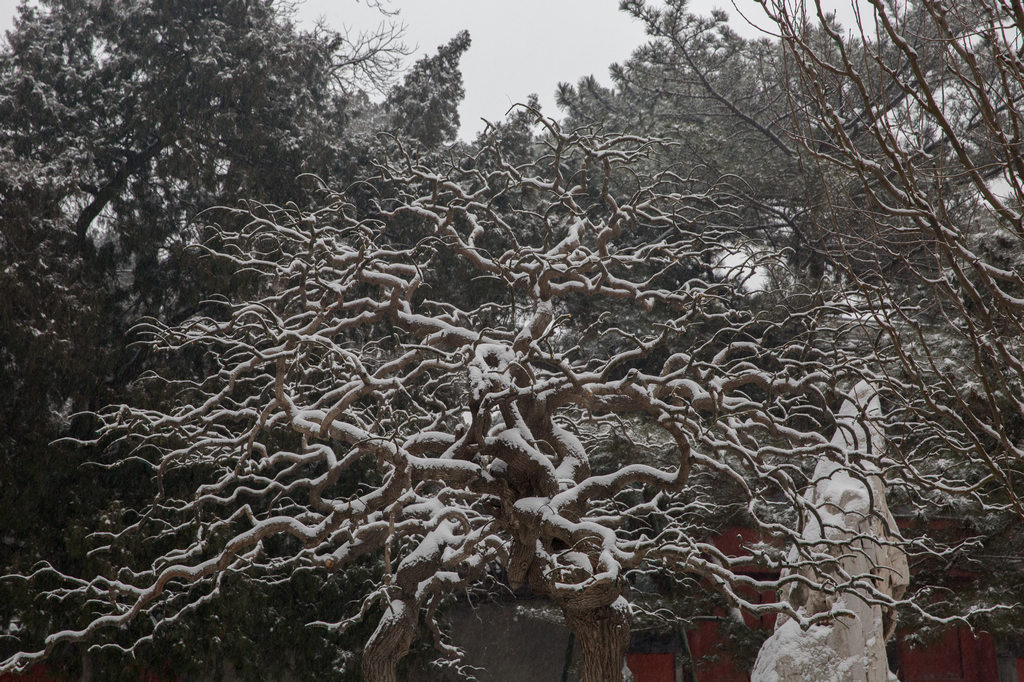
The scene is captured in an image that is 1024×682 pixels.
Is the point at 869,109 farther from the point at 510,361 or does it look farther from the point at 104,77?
the point at 104,77

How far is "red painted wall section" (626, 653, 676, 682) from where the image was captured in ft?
35.7

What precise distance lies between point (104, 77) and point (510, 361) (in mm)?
7123

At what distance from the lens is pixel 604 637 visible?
5.25 meters

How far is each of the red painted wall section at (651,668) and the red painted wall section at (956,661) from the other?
3014mm

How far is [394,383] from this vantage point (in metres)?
5.23

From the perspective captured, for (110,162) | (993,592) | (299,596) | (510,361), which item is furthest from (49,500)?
(993,592)

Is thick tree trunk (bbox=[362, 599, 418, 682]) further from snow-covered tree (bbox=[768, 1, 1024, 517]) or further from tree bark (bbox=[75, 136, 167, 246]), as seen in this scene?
tree bark (bbox=[75, 136, 167, 246])

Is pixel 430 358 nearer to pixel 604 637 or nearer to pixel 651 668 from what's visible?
pixel 604 637

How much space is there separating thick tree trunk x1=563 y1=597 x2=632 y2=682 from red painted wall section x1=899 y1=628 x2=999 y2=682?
24.7 ft

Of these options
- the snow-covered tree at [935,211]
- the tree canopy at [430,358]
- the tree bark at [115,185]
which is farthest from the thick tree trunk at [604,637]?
the tree bark at [115,185]

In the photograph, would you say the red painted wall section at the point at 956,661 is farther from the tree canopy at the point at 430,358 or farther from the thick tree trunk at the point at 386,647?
the thick tree trunk at the point at 386,647

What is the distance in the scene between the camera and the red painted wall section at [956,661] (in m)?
11.2

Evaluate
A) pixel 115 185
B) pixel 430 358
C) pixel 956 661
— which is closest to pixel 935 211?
pixel 430 358

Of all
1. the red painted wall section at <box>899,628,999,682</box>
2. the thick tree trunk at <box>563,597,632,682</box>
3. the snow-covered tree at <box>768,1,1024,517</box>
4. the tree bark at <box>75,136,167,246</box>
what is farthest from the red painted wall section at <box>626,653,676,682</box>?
the tree bark at <box>75,136,167,246</box>
